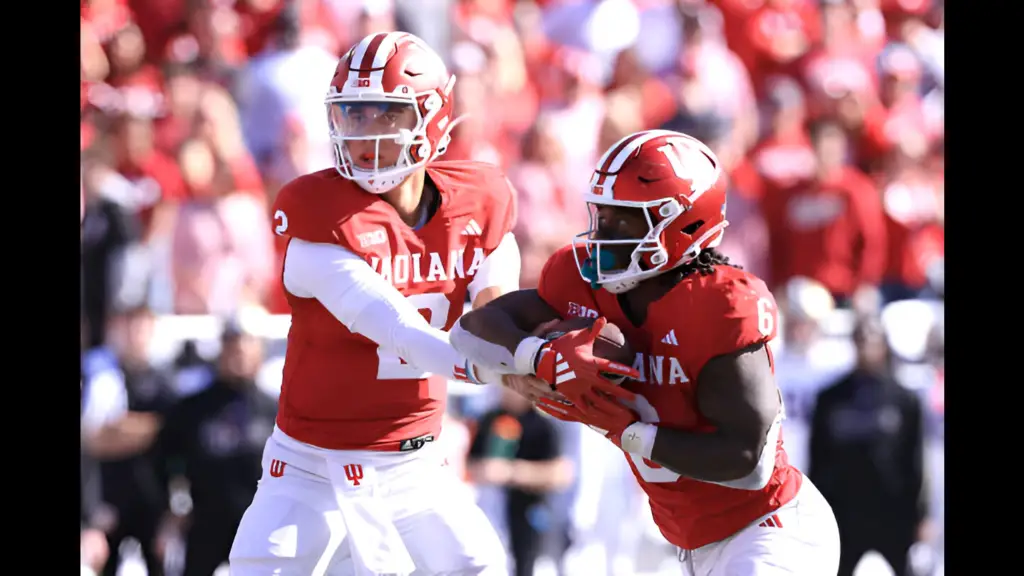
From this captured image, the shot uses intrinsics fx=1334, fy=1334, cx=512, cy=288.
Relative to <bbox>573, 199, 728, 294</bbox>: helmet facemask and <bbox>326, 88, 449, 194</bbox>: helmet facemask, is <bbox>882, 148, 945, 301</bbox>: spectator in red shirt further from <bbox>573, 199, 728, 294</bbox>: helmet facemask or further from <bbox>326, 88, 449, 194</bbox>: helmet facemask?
<bbox>573, 199, 728, 294</bbox>: helmet facemask

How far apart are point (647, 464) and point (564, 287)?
438 millimetres

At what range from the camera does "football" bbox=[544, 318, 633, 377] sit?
2.82 meters

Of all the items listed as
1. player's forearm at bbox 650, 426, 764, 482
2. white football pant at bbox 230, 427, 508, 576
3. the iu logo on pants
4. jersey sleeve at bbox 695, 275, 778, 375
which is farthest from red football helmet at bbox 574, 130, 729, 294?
the iu logo on pants

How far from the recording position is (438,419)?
359 cm

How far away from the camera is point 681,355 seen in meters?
2.83

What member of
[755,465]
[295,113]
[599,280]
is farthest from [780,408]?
[295,113]

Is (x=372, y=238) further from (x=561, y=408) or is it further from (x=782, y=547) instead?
(x=782, y=547)

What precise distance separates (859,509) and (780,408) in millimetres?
2828

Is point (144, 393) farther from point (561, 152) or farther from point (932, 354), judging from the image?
point (932, 354)

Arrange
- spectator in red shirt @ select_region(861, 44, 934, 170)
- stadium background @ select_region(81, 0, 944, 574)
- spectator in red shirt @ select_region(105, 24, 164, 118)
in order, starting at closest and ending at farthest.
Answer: stadium background @ select_region(81, 0, 944, 574), spectator in red shirt @ select_region(105, 24, 164, 118), spectator in red shirt @ select_region(861, 44, 934, 170)

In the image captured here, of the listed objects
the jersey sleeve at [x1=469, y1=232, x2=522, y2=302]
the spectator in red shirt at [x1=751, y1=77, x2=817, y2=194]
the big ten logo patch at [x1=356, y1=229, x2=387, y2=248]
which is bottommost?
the jersey sleeve at [x1=469, y1=232, x2=522, y2=302]

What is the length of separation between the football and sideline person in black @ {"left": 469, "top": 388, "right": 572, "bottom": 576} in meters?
2.32

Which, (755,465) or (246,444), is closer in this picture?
(755,465)

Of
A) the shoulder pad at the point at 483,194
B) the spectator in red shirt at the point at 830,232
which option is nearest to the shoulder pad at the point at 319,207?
the shoulder pad at the point at 483,194
